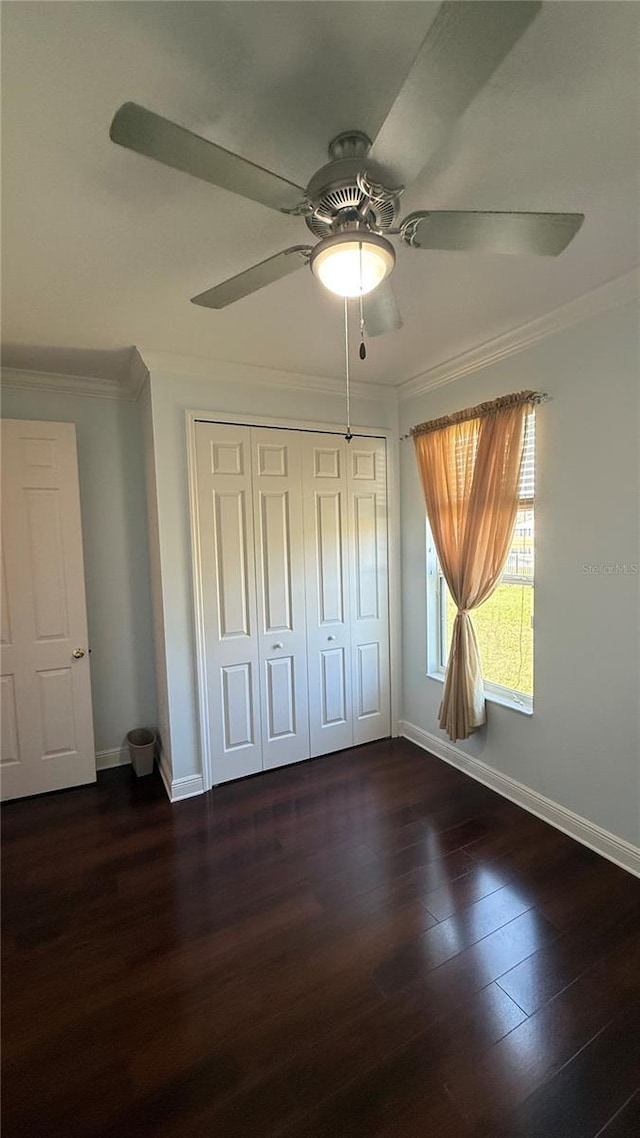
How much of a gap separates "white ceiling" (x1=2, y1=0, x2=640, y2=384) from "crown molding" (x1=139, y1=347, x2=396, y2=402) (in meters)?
0.40

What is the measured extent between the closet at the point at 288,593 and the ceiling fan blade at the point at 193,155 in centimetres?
172

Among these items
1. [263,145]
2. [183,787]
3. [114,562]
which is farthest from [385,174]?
[183,787]

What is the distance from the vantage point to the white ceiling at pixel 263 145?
3.05 feet

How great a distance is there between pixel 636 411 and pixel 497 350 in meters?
0.85

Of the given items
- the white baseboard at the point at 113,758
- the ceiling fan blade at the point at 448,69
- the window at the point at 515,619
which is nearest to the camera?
the ceiling fan blade at the point at 448,69

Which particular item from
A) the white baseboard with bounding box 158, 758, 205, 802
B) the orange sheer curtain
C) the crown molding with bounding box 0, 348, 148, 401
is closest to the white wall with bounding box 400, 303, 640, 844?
the orange sheer curtain

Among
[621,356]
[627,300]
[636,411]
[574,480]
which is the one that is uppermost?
[627,300]

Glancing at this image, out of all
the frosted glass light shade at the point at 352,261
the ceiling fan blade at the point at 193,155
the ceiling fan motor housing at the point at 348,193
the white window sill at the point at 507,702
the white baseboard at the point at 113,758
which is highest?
the ceiling fan motor housing at the point at 348,193

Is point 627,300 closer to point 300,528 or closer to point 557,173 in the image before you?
point 557,173

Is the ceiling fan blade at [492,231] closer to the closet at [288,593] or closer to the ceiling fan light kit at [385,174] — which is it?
the ceiling fan light kit at [385,174]

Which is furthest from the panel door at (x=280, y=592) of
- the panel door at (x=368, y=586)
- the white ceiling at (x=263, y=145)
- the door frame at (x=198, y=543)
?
the white ceiling at (x=263, y=145)

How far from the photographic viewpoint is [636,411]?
194cm

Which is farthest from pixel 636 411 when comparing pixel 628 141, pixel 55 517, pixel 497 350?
pixel 55 517

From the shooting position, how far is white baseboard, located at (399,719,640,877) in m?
2.08
